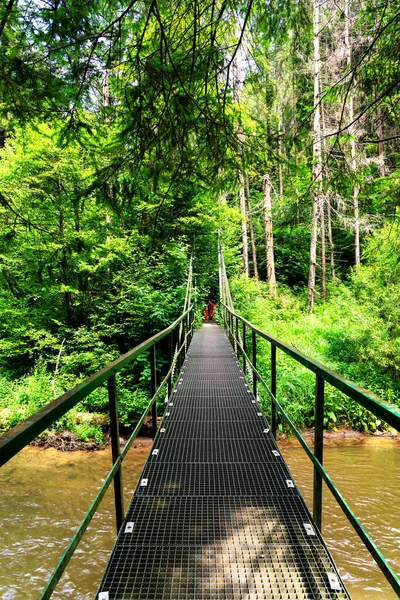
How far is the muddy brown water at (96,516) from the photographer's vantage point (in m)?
4.24

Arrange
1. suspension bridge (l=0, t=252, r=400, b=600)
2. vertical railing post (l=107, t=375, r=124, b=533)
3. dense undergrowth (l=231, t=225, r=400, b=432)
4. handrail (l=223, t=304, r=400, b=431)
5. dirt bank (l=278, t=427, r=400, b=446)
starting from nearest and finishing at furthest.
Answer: handrail (l=223, t=304, r=400, b=431), suspension bridge (l=0, t=252, r=400, b=600), vertical railing post (l=107, t=375, r=124, b=533), dirt bank (l=278, t=427, r=400, b=446), dense undergrowth (l=231, t=225, r=400, b=432)

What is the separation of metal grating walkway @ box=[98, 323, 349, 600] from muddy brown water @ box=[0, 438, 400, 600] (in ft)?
8.74

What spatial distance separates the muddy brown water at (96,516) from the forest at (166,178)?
3.20 ft

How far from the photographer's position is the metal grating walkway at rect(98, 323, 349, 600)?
1529 millimetres

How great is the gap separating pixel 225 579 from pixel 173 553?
0.98 feet

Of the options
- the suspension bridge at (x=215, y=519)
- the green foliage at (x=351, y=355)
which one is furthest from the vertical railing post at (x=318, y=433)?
the green foliage at (x=351, y=355)

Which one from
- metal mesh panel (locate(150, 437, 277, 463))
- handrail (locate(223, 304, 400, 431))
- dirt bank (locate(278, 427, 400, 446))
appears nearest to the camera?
handrail (locate(223, 304, 400, 431))

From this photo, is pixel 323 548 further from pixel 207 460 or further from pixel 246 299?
pixel 246 299

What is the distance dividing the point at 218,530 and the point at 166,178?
3034 mm

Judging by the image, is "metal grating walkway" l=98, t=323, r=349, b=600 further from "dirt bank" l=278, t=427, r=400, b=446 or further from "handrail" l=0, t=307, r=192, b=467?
"dirt bank" l=278, t=427, r=400, b=446

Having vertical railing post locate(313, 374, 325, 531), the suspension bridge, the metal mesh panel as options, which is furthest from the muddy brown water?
vertical railing post locate(313, 374, 325, 531)

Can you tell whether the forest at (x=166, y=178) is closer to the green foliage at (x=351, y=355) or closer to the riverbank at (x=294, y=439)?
the green foliage at (x=351, y=355)

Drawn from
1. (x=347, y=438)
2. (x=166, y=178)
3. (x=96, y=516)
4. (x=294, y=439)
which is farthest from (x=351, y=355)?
(x=166, y=178)

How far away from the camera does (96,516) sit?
537 cm
